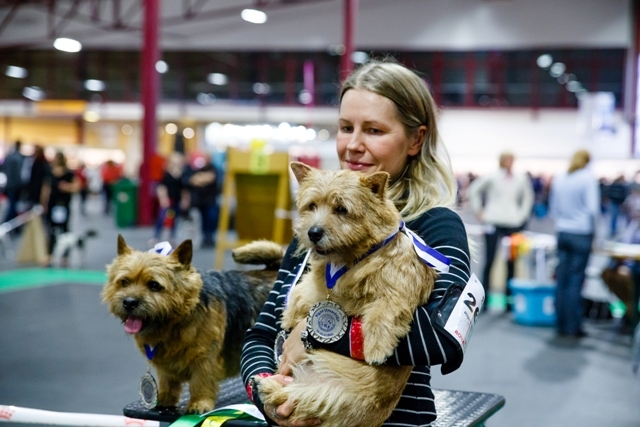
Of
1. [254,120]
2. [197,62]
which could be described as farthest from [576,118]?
[197,62]

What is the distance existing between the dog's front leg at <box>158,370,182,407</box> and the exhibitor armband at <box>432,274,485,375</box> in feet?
3.60

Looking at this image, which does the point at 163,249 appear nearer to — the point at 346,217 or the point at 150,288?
the point at 150,288

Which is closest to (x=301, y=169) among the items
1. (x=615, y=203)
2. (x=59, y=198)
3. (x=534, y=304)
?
(x=534, y=304)

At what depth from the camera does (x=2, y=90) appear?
102 ft

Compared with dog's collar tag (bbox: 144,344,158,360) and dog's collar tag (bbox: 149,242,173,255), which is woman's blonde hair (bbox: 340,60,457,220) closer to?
dog's collar tag (bbox: 149,242,173,255)

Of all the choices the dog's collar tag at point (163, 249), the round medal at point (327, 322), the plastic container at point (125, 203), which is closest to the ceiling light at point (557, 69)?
the plastic container at point (125, 203)

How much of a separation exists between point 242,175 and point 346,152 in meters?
6.28

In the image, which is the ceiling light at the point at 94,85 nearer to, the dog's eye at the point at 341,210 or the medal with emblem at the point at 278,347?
the medal with emblem at the point at 278,347

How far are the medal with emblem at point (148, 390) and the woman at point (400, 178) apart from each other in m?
0.48

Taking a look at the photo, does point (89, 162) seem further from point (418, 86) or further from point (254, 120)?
point (418, 86)

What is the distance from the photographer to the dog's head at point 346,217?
144cm

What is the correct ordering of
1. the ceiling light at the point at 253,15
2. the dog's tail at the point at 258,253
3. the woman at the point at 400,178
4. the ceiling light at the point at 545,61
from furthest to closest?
the ceiling light at the point at 545,61, the ceiling light at the point at 253,15, the dog's tail at the point at 258,253, the woman at the point at 400,178

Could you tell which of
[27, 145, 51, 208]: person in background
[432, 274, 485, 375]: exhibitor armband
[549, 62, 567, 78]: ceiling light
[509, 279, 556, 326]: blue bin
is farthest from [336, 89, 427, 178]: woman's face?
[549, 62, 567, 78]: ceiling light

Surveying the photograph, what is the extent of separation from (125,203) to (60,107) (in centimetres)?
1531
